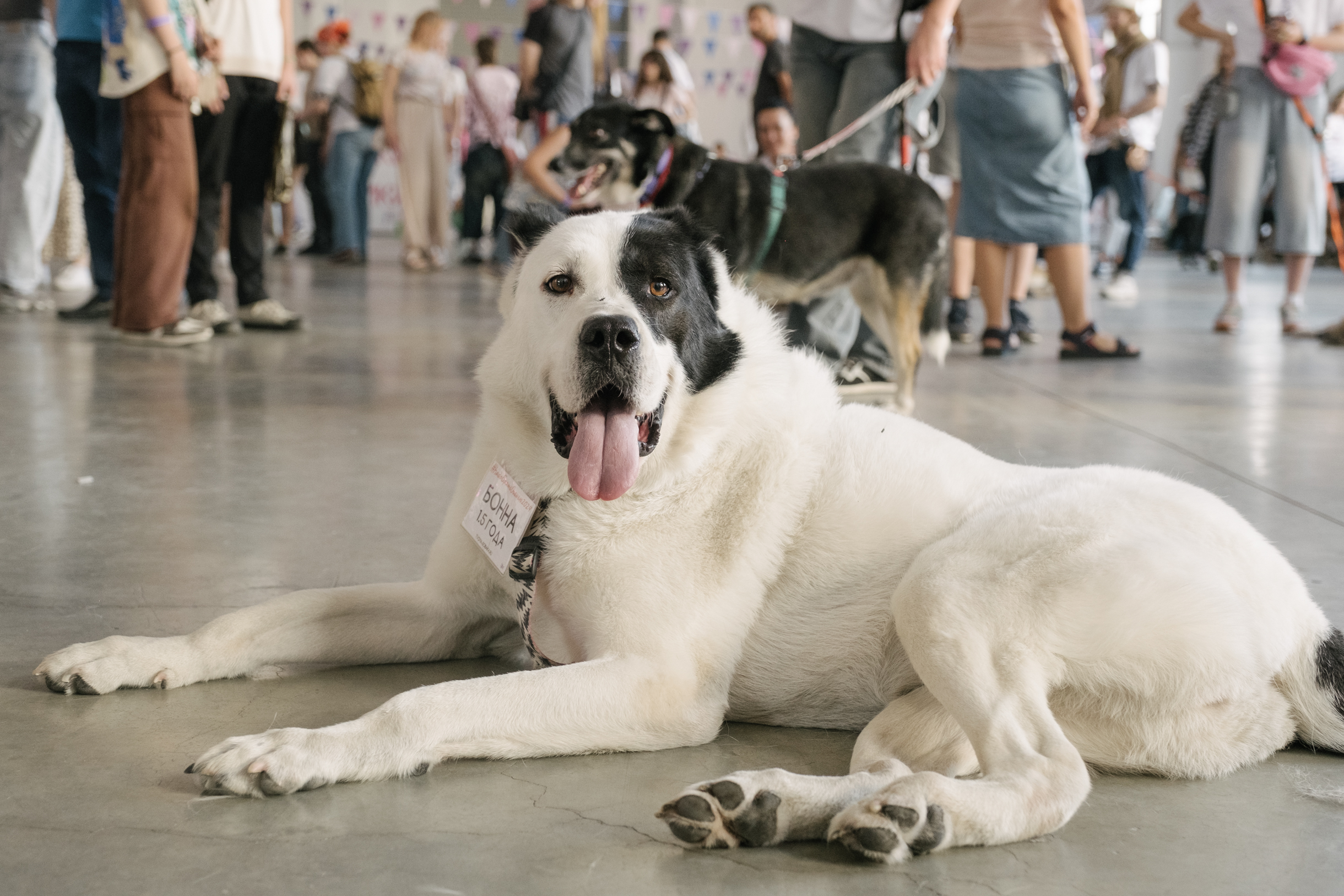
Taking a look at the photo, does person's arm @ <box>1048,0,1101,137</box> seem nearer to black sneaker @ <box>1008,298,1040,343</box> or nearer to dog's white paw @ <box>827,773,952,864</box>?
black sneaker @ <box>1008,298,1040,343</box>

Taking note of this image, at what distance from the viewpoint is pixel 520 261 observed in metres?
2.33

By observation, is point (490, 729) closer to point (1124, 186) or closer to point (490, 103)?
point (1124, 186)

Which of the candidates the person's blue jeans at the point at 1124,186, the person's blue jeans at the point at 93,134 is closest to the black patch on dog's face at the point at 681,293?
the person's blue jeans at the point at 93,134

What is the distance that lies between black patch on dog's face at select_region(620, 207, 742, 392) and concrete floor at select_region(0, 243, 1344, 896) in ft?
2.19

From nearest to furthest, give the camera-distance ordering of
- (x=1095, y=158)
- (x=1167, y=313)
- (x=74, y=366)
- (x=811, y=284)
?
(x=811, y=284) → (x=74, y=366) → (x=1167, y=313) → (x=1095, y=158)

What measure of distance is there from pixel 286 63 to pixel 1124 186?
26.6 ft

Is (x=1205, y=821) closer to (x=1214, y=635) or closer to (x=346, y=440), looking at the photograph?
(x=1214, y=635)

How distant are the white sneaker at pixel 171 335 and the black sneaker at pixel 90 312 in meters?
1.06

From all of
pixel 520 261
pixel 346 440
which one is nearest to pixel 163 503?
pixel 346 440

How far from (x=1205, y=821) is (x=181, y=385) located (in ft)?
15.6

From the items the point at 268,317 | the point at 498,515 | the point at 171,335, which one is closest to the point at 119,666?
the point at 498,515

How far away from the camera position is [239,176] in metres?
7.04

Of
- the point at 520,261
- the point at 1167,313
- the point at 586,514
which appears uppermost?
the point at 520,261

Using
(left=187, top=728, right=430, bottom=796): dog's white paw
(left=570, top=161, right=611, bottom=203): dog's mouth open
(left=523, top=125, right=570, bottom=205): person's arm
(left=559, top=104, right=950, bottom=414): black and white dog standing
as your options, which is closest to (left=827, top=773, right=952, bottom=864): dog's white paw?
(left=187, top=728, right=430, bottom=796): dog's white paw
